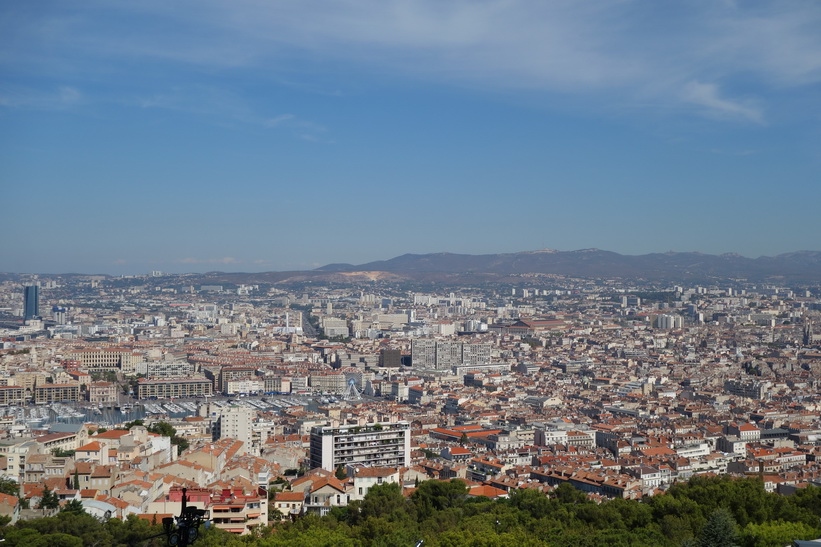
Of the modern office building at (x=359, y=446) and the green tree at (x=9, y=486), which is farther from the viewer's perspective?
the modern office building at (x=359, y=446)

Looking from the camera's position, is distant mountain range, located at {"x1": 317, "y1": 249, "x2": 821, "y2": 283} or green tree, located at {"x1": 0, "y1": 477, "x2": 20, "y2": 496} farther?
distant mountain range, located at {"x1": 317, "y1": 249, "x2": 821, "y2": 283}

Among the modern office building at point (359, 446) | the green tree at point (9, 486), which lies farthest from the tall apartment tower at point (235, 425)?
the green tree at point (9, 486)

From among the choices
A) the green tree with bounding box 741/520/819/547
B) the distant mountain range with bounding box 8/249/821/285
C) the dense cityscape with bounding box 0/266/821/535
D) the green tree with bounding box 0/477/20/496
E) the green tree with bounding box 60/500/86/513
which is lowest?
the dense cityscape with bounding box 0/266/821/535

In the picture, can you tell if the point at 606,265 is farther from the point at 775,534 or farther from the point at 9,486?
the point at 775,534

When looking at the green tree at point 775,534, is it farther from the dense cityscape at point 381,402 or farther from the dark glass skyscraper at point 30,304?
the dark glass skyscraper at point 30,304

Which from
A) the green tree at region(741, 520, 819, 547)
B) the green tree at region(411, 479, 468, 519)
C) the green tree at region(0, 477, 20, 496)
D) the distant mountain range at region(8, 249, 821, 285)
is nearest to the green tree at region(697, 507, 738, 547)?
the green tree at region(741, 520, 819, 547)

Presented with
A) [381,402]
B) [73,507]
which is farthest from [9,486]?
[381,402]

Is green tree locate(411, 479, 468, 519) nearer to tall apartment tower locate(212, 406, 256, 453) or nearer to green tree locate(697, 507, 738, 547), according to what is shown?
green tree locate(697, 507, 738, 547)
